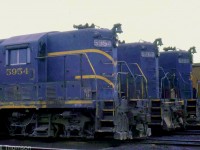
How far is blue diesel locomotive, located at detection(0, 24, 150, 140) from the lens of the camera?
11242 millimetres

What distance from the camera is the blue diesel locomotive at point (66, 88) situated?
36.9 feet

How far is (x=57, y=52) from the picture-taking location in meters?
12.7

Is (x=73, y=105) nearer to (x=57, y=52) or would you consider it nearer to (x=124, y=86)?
(x=57, y=52)

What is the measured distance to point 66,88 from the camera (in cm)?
1168

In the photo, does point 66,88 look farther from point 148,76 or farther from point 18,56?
point 148,76

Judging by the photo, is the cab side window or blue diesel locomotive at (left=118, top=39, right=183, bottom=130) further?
blue diesel locomotive at (left=118, top=39, right=183, bottom=130)

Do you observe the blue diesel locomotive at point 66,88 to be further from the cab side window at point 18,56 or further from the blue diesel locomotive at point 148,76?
the blue diesel locomotive at point 148,76

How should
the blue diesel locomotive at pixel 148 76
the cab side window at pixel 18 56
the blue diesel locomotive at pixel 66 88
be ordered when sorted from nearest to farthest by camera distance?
the blue diesel locomotive at pixel 66 88 < the cab side window at pixel 18 56 < the blue diesel locomotive at pixel 148 76

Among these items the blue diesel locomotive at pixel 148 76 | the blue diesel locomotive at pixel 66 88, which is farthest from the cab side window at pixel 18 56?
the blue diesel locomotive at pixel 148 76

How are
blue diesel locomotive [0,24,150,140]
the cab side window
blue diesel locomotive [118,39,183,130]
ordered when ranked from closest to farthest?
1. blue diesel locomotive [0,24,150,140]
2. the cab side window
3. blue diesel locomotive [118,39,183,130]

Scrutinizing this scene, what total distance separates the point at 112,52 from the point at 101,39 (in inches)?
23.2

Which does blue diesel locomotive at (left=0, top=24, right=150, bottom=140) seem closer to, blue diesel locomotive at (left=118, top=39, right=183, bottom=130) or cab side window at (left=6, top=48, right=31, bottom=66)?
cab side window at (left=6, top=48, right=31, bottom=66)

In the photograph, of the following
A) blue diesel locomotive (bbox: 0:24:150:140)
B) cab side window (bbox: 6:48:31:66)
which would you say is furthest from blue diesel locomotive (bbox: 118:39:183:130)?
cab side window (bbox: 6:48:31:66)

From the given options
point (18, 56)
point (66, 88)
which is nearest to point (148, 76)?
point (66, 88)
